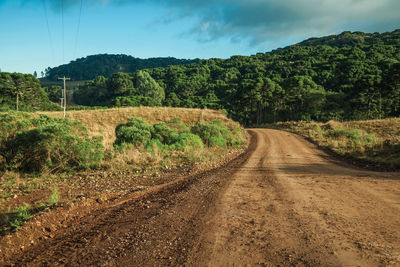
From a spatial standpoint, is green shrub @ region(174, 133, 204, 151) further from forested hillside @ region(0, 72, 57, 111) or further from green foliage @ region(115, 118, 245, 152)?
forested hillside @ region(0, 72, 57, 111)

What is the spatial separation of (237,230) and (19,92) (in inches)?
3038

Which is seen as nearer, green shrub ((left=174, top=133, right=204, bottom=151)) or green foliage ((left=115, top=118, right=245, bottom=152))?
green foliage ((left=115, top=118, right=245, bottom=152))

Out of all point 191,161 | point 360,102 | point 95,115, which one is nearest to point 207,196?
point 191,161

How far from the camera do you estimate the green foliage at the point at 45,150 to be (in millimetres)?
8266

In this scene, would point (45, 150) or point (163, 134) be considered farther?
point (163, 134)

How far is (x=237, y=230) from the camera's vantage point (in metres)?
3.55

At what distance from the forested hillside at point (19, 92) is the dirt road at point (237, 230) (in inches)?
2653

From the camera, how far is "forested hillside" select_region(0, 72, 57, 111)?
56344mm

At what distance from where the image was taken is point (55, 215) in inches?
159

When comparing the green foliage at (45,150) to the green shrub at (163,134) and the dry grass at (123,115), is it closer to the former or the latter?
the green shrub at (163,134)

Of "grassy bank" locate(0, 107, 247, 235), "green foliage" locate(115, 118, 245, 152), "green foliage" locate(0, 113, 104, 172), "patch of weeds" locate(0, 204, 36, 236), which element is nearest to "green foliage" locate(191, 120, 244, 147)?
"green foliage" locate(115, 118, 245, 152)

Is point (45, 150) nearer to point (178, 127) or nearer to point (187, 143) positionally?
point (187, 143)

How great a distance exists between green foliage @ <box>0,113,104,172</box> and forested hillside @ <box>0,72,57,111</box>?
59.4 metres

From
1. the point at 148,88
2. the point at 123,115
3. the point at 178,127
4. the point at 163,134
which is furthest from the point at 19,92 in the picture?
the point at 163,134
